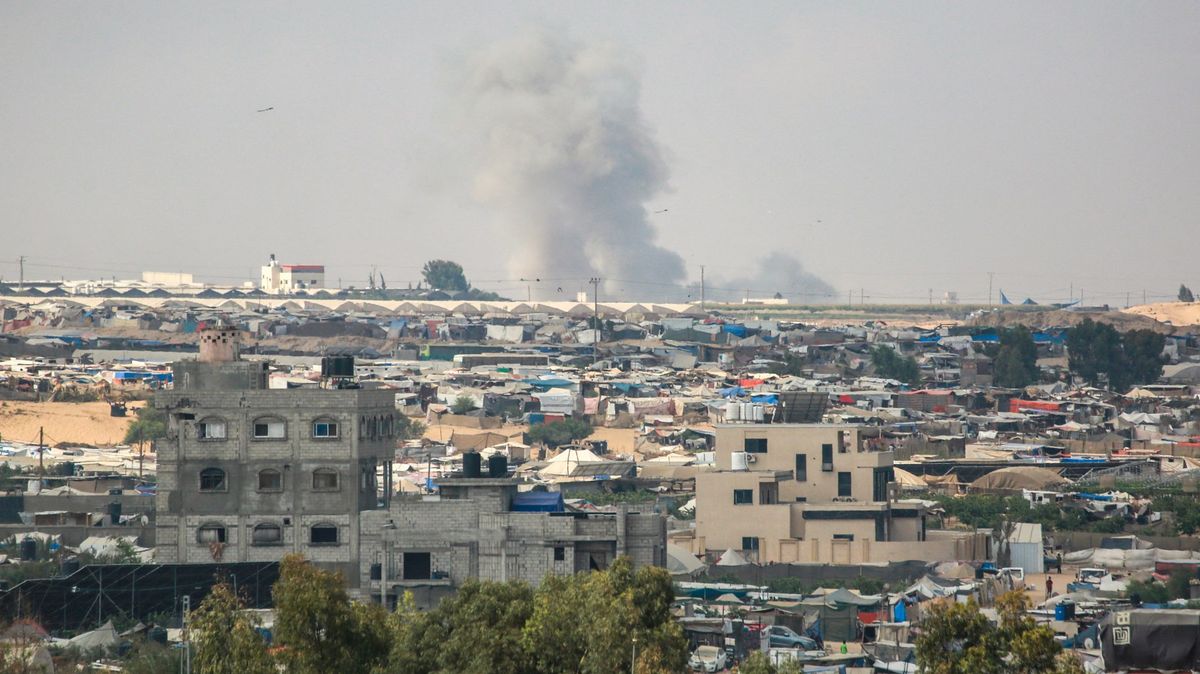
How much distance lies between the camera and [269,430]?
40.1 meters

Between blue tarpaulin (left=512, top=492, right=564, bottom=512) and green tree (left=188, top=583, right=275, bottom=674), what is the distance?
11.1m

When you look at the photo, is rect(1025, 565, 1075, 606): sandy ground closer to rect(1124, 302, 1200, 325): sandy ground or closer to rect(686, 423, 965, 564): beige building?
rect(686, 423, 965, 564): beige building

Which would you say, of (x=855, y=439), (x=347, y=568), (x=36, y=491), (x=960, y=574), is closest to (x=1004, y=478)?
(x=855, y=439)

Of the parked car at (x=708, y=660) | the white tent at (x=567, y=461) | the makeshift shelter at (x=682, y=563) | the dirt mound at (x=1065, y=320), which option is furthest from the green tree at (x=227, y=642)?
the dirt mound at (x=1065, y=320)

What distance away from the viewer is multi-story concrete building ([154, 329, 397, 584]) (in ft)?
→ 131

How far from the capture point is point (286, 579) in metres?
27.9

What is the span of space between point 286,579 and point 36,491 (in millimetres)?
30303

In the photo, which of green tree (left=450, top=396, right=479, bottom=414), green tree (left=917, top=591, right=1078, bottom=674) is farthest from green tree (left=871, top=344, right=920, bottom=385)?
green tree (left=917, top=591, right=1078, bottom=674)

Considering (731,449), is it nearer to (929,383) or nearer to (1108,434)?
(1108,434)

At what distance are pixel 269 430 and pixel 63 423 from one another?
48063mm

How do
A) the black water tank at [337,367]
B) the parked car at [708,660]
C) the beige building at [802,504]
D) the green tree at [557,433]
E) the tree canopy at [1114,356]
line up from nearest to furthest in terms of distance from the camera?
the parked car at [708,660]
the black water tank at [337,367]
the beige building at [802,504]
the green tree at [557,433]
the tree canopy at [1114,356]

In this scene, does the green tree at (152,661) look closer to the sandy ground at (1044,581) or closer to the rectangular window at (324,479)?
the rectangular window at (324,479)

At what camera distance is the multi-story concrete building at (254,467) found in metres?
39.8

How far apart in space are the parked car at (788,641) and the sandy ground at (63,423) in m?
49.3
